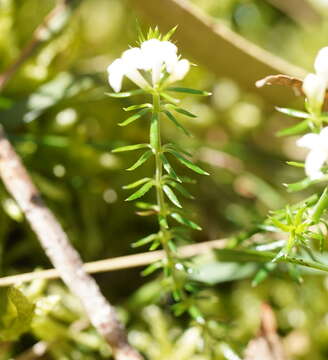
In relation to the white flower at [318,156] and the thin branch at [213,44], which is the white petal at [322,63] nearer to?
the white flower at [318,156]

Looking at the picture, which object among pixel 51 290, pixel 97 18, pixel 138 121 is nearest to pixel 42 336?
pixel 51 290

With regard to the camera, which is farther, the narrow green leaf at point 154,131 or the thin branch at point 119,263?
the thin branch at point 119,263

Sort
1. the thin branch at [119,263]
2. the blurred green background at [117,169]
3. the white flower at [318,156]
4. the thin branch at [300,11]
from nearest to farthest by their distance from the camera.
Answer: the white flower at [318,156] → the thin branch at [119,263] → the blurred green background at [117,169] → the thin branch at [300,11]

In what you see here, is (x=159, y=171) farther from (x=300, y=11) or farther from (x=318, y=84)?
(x=300, y=11)

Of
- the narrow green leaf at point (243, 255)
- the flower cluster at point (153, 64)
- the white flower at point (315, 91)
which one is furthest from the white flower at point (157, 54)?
the narrow green leaf at point (243, 255)

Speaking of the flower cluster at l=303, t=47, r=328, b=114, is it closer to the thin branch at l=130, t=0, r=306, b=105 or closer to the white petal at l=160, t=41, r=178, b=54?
the white petal at l=160, t=41, r=178, b=54

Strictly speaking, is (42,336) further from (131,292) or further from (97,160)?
(97,160)

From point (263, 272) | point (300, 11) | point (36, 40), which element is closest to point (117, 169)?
point (36, 40)
